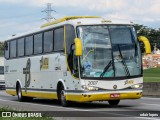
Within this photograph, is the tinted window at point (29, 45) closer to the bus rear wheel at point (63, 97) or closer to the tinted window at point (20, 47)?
the tinted window at point (20, 47)

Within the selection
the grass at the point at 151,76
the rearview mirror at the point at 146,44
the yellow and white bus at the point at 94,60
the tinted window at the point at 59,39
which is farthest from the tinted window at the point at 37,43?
the grass at the point at 151,76

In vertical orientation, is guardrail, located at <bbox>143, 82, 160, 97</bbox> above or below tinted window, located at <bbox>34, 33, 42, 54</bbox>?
below

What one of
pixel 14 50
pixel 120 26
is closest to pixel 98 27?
pixel 120 26

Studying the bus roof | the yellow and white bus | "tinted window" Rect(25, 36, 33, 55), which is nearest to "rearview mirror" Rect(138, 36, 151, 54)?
the yellow and white bus

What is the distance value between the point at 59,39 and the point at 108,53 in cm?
287

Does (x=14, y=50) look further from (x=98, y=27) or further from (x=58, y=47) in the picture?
(x=98, y=27)

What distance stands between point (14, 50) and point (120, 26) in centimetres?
980

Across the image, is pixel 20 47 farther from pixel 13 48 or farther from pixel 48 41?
pixel 48 41

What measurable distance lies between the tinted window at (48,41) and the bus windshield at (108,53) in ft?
9.74

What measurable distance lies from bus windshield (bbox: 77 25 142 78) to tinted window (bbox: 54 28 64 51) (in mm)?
1511

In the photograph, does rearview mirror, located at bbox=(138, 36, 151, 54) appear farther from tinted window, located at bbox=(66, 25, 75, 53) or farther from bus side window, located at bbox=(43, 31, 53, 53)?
bus side window, located at bbox=(43, 31, 53, 53)

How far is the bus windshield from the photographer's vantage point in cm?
1889

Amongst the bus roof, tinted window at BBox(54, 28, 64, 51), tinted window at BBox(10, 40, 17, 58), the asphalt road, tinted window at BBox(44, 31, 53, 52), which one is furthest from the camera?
tinted window at BBox(10, 40, 17, 58)

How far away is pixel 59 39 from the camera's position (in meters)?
21.1
